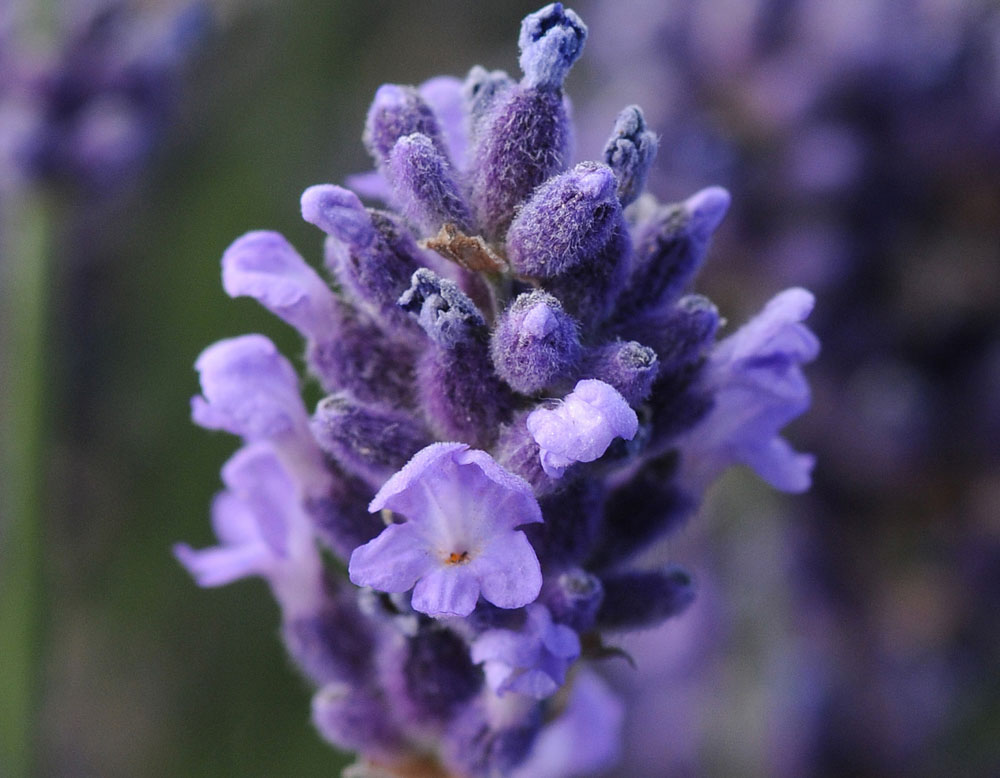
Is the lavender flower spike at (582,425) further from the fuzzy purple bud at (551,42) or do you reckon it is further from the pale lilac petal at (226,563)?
the pale lilac petal at (226,563)

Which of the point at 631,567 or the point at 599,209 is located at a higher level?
the point at 599,209

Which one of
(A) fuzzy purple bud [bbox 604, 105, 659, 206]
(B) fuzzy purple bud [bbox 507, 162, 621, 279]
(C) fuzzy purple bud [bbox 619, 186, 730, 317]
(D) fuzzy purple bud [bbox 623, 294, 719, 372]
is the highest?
(A) fuzzy purple bud [bbox 604, 105, 659, 206]

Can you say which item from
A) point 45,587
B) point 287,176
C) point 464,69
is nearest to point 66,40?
point 287,176

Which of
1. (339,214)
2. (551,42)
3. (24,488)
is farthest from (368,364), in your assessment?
(24,488)

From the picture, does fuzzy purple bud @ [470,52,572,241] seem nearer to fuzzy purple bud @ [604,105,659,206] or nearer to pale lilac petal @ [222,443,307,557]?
fuzzy purple bud @ [604,105,659,206]

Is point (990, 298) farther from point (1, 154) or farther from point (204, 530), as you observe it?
point (1, 154)

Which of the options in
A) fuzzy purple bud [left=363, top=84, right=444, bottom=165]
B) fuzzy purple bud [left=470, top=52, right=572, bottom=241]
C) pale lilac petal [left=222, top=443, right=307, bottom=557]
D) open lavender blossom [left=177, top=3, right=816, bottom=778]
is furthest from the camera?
pale lilac petal [left=222, top=443, right=307, bottom=557]

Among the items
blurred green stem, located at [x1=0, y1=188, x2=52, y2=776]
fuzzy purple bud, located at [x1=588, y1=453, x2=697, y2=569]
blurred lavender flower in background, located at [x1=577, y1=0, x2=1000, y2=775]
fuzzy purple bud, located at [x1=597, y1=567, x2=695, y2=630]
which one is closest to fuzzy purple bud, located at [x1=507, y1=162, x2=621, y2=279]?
fuzzy purple bud, located at [x1=588, y1=453, x2=697, y2=569]
